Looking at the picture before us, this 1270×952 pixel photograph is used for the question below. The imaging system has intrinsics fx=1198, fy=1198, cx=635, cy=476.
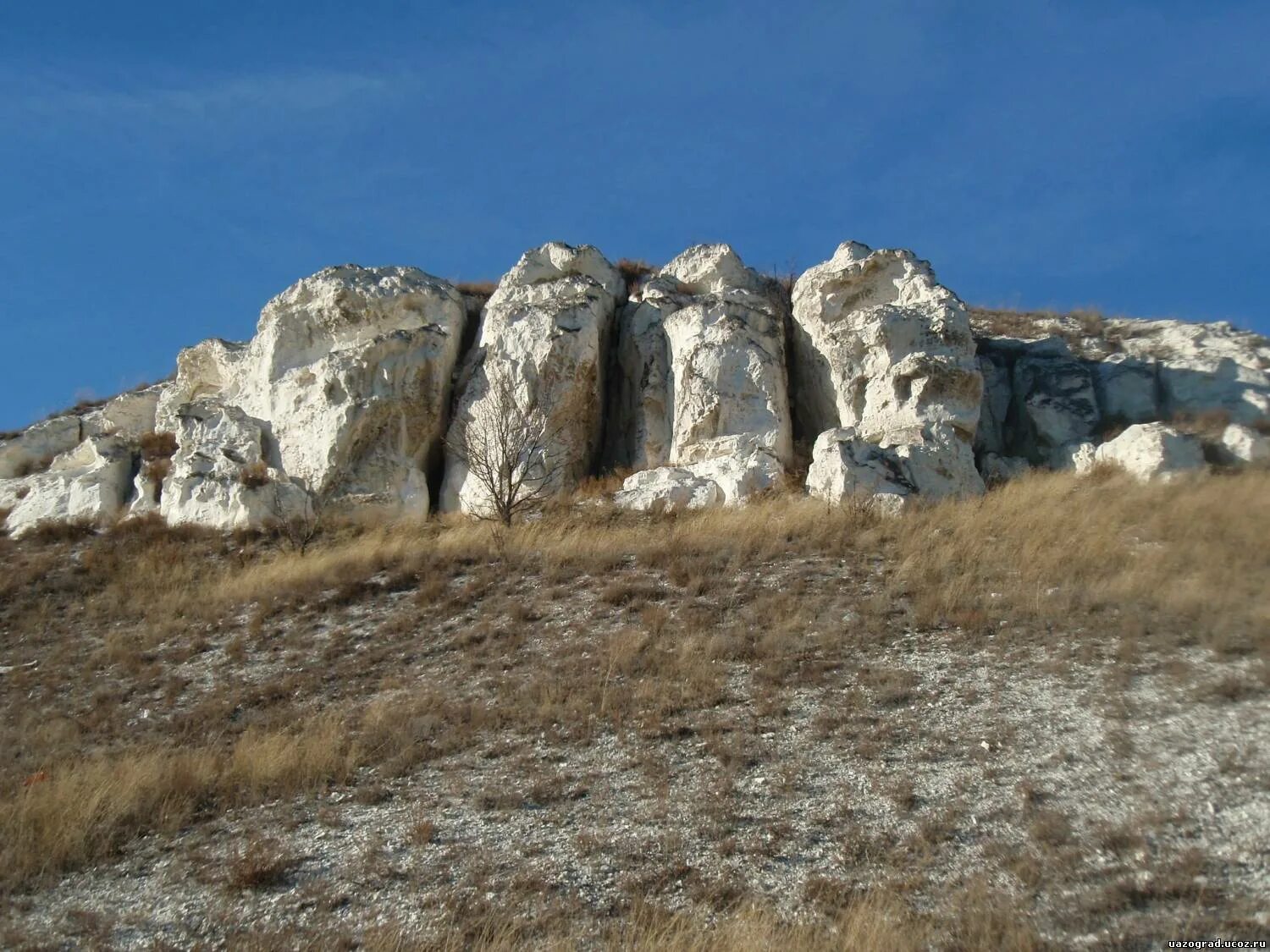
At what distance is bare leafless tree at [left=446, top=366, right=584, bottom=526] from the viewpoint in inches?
720

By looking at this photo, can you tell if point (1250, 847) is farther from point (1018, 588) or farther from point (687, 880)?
point (1018, 588)

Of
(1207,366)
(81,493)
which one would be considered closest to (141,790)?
(81,493)

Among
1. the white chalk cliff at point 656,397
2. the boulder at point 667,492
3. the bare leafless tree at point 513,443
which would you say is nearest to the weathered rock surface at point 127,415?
the white chalk cliff at point 656,397

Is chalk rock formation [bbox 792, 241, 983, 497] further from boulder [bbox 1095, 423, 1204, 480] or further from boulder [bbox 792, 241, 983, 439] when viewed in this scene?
boulder [bbox 1095, 423, 1204, 480]

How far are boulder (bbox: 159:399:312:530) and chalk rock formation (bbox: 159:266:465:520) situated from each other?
1.11 feet

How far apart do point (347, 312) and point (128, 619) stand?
792 centimetres

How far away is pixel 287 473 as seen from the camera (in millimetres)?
19906

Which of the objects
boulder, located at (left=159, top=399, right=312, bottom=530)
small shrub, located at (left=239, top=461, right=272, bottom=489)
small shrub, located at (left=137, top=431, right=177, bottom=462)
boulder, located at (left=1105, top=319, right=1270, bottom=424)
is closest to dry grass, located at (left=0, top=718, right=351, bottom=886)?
boulder, located at (left=159, top=399, right=312, bottom=530)

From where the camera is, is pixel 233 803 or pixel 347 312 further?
pixel 347 312

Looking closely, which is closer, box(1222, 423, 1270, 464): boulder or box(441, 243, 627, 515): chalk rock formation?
box(1222, 423, 1270, 464): boulder

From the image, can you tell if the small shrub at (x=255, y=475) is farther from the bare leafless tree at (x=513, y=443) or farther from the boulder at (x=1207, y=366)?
the boulder at (x=1207, y=366)

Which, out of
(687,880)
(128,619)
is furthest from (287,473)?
(687,880)

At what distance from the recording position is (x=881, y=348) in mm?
19703

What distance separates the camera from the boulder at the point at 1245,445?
18031 mm
